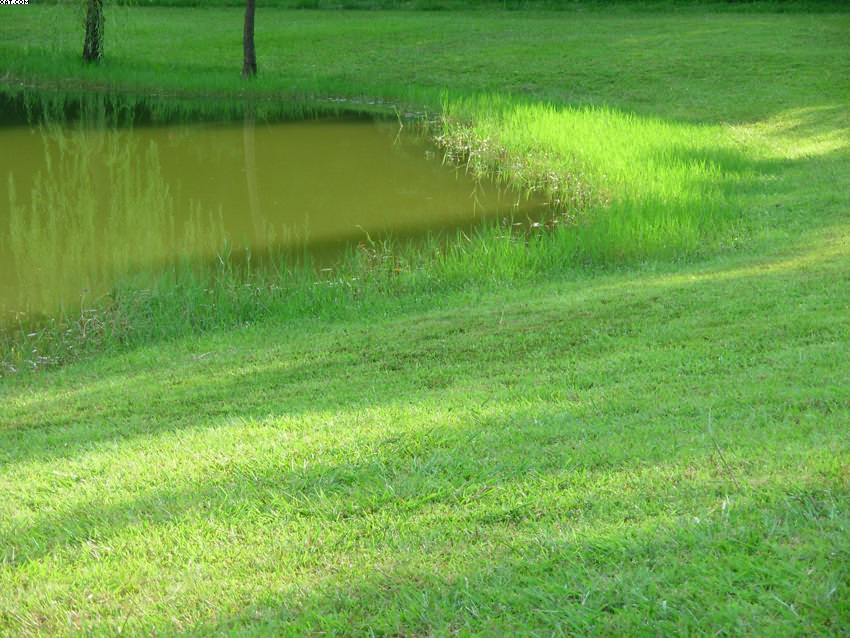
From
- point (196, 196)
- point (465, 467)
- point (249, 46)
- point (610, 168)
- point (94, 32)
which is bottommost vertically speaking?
point (196, 196)

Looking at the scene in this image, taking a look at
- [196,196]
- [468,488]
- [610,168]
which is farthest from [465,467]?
[196,196]

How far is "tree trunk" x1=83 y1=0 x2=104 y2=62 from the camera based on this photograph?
21.9m

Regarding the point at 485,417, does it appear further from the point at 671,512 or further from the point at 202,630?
the point at 202,630

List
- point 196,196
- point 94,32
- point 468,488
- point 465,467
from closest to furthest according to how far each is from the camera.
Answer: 1. point 468,488
2. point 465,467
3. point 196,196
4. point 94,32

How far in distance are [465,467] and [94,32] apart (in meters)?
22.3

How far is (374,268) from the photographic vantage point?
8.71 metres

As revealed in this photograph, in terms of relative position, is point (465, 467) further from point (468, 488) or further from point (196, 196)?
point (196, 196)

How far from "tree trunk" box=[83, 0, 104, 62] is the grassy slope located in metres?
17.1

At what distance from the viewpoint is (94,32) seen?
75.9 ft

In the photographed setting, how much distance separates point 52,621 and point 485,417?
1904 millimetres

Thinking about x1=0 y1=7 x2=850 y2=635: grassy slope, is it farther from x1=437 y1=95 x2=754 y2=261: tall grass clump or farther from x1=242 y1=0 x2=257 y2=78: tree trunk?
x1=242 y1=0 x2=257 y2=78: tree trunk

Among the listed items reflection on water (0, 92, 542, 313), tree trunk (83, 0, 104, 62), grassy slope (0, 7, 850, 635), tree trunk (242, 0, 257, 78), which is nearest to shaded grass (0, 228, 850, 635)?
grassy slope (0, 7, 850, 635)

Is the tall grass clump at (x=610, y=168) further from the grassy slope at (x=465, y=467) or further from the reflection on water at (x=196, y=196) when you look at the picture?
the grassy slope at (x=465, y=467)

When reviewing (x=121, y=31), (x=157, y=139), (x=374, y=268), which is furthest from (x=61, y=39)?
(x=374, y=268)
